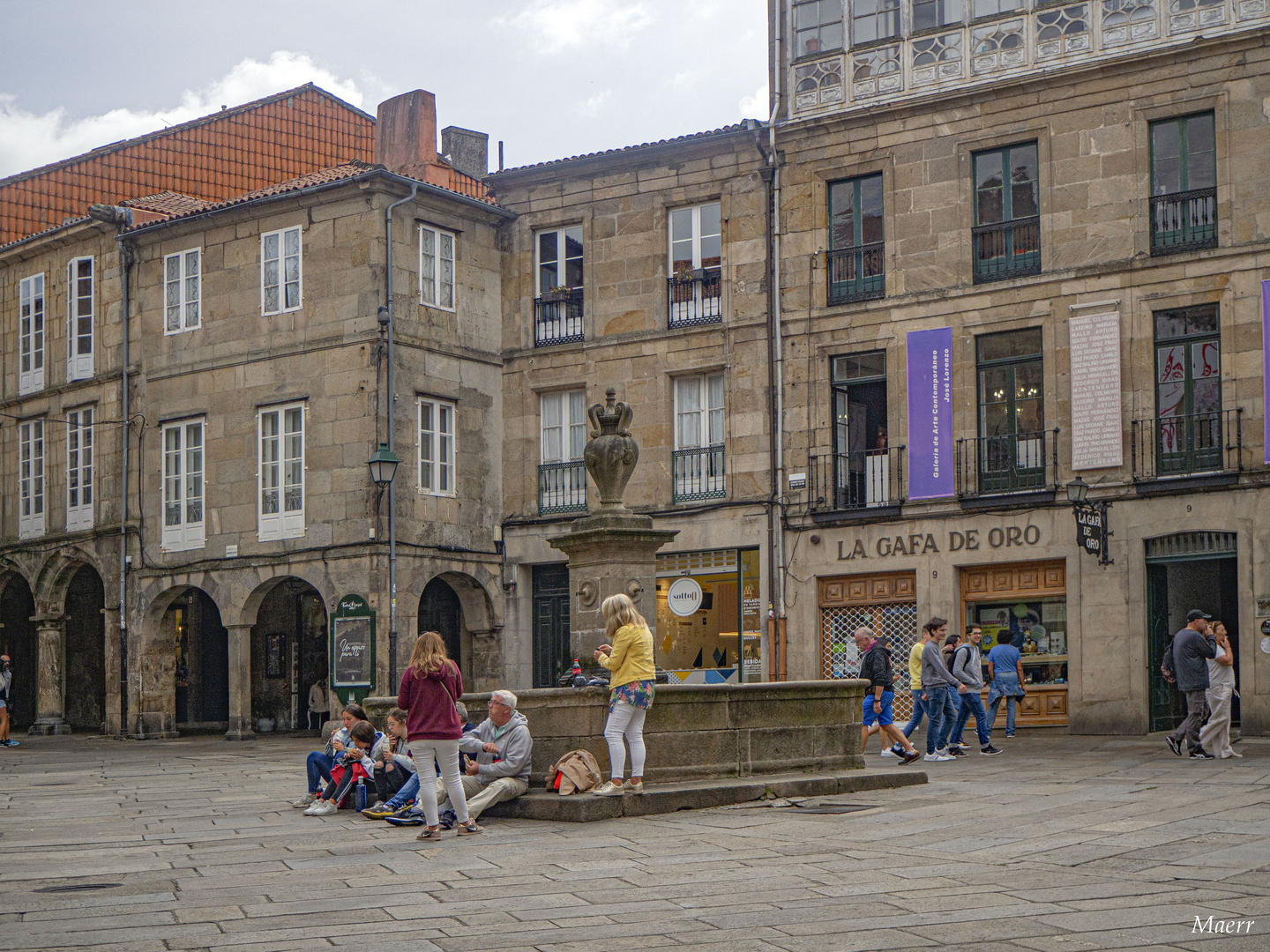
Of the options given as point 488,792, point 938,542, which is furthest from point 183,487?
point 488,792

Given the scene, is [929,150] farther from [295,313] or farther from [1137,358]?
[295,313]

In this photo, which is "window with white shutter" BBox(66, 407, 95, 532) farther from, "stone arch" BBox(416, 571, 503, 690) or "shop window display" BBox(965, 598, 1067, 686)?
"shop window display" BBox(965, 598, 1067, 686)

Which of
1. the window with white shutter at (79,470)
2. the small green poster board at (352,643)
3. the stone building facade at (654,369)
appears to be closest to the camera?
the small green poster board at (352,643)

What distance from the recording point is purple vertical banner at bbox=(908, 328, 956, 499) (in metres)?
24.9

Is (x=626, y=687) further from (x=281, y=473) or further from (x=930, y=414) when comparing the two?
(x=281, y=473)

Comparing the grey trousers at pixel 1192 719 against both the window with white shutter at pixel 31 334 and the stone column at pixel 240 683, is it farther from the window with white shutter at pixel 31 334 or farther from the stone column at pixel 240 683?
the window with white shutter at pixel 31 334

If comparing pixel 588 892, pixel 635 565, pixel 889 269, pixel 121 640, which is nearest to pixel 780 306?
pixel 889 269

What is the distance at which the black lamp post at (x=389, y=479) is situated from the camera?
24.9 metres

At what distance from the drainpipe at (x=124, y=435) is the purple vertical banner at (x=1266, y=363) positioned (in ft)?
66.8

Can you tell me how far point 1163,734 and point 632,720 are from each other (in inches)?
477

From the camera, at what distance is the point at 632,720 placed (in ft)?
43.2

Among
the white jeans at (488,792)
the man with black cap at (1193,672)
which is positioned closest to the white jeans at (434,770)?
the white jeans at (488,792)

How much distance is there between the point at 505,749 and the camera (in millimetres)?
13500

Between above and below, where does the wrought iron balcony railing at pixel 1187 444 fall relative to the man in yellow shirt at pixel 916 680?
above
